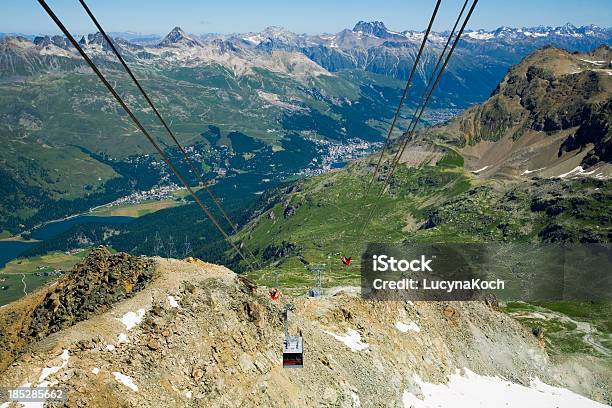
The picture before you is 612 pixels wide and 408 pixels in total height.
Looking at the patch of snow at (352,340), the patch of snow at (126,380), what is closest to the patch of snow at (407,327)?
the patch of snow at (352,340)

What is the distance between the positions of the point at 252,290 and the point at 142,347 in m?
19.1

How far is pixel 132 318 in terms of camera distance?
5353 cm

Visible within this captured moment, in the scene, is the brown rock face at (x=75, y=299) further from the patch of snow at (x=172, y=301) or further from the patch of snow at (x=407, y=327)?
the patch of snow at (x=407, y=327)

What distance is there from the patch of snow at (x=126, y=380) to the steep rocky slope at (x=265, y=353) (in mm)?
117

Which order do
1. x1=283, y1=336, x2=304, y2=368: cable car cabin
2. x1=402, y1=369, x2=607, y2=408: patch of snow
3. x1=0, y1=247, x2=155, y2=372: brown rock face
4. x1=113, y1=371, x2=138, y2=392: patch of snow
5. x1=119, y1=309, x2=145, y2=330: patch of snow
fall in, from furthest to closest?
x1=402, y1=369, x2=607, y2=408: patch of snow < x1=283, y1=336, x2=304, y2=368: cable car cabin < x1=0, y1=247, x2=155, y2=372: brown rock face < x1=119, y1=309, x2=145, y2=330: patch of snow < x1=113, y1=371, x2=138, y2=392: patch of snow

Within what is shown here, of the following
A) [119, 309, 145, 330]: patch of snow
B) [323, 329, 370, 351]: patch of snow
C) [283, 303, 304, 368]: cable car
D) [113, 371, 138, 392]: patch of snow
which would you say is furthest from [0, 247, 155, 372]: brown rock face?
[323, 329, 370, 351]: patch of snow

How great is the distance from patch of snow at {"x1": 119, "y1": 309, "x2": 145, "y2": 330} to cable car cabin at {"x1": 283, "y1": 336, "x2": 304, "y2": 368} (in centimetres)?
1850

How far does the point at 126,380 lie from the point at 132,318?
25.2 ft

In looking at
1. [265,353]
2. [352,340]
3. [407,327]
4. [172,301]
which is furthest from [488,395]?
[172,301]

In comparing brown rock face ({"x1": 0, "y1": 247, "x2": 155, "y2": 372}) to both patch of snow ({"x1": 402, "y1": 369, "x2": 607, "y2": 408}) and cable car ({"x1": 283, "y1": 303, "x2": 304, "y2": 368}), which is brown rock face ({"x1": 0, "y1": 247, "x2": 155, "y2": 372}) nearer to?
cable car ({"x1": 283, "y1": 303, "x2": 304, "y2": 368})

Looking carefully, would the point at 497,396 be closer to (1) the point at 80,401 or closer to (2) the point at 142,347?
(2) the point at 142,347

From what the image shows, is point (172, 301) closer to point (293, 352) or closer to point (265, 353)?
point (265, 353)

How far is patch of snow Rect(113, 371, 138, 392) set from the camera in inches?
1856

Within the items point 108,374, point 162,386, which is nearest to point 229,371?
point 162,386
